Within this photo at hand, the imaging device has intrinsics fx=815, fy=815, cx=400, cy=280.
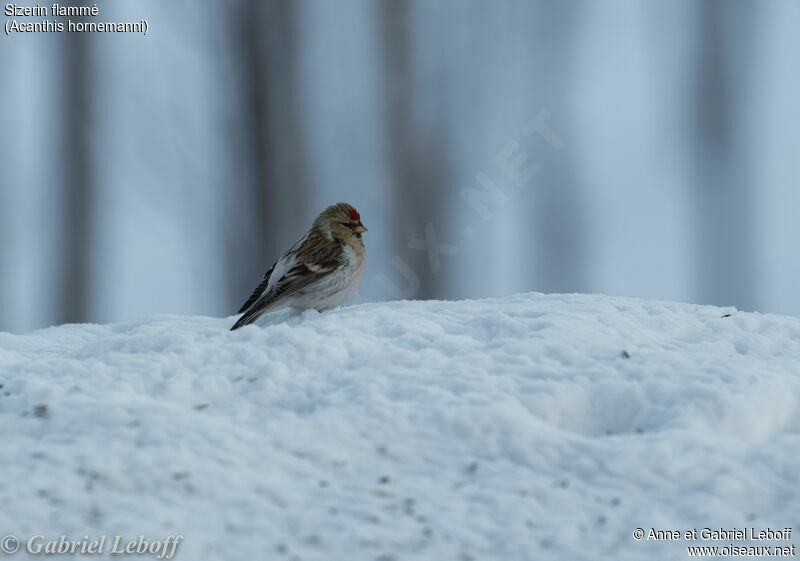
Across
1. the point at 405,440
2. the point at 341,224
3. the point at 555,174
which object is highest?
the point at 555,174

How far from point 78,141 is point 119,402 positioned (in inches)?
199

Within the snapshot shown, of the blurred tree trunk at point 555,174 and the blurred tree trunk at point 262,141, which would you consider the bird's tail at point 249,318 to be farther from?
the blurred tree trunk at point 555,174

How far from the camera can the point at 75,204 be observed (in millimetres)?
6781

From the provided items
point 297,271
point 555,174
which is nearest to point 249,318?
point 297,271

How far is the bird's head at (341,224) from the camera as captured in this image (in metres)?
4.19

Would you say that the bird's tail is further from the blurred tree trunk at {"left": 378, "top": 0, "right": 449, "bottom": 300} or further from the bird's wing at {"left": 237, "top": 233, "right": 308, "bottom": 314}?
the blurred tree trunk at {"left": 378, "top": 0, "right": 449, "bottom": 300}

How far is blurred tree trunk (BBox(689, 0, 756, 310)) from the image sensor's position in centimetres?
777

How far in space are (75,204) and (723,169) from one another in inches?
233

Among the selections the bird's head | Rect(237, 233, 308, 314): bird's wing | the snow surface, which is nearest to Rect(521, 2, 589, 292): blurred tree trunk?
the bird's head

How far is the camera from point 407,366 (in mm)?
2697

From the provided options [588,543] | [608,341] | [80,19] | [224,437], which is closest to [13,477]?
[224,437]

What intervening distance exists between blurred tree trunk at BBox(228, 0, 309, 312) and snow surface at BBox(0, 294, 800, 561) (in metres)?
3.65

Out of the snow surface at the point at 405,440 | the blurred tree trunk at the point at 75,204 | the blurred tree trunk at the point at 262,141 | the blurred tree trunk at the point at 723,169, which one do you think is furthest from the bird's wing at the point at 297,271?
the blurred tree trunk at the point at 723,169

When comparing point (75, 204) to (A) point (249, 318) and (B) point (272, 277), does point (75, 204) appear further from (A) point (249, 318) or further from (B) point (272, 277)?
(A) point (249, 318)
